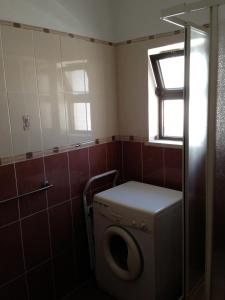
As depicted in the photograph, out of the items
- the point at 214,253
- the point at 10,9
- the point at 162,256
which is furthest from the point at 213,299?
the point at 10,9

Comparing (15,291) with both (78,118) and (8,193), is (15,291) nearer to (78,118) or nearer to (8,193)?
(8,193)

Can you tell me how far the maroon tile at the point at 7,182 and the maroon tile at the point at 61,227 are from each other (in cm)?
37

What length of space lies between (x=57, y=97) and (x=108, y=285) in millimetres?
1472

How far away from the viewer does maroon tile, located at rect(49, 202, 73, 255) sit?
6.40 ft

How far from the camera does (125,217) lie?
179 cm

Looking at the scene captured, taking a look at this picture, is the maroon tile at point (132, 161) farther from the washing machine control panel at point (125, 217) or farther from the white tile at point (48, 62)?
the white tile at point (48, 62)

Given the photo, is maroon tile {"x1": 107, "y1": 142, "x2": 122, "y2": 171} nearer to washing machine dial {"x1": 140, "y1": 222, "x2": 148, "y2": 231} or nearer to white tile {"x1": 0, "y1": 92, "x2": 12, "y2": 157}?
washing machine dial {"x1": 140, "y1": 222, "x2": 148, "y2": 231}

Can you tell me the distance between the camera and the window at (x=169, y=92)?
7.06ft

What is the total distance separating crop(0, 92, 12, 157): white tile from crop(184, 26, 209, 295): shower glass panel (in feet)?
3.47

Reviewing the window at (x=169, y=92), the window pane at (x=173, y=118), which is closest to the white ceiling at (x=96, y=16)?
the window at (x=169, y=92)

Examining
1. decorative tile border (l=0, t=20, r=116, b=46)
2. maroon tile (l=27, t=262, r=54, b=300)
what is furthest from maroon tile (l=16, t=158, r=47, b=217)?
decorative tile border (l=0, t=20, r=116, b=46)

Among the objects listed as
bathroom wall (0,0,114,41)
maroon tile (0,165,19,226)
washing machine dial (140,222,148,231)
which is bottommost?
washing machine dial (140,222,148,231)

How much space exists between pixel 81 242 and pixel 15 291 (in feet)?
1.99

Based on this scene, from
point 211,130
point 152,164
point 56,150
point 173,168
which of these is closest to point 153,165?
point 152,164
